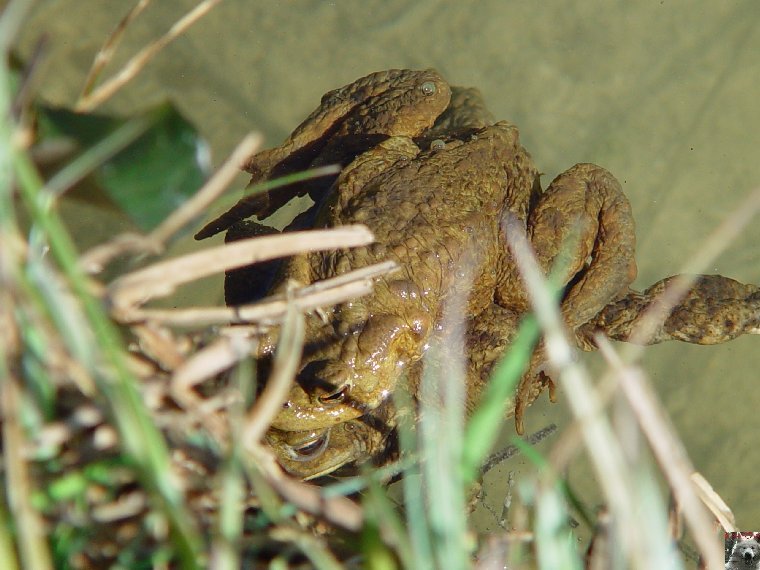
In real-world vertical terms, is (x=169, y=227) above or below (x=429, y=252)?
below

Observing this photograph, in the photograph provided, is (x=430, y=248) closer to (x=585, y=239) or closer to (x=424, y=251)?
(x=424, y=251)

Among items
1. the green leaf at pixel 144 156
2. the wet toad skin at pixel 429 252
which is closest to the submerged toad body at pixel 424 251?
the wet toad skin at pixel 429 252

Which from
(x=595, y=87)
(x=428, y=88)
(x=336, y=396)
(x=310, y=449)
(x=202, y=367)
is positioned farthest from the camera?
(x=595, y=87)

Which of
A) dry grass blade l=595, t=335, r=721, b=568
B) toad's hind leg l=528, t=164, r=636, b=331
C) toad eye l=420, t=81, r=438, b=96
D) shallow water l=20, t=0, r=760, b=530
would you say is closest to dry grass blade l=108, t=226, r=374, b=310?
dry grass blade l=595, t=335, r=721, b=568

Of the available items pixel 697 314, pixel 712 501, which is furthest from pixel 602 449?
pixel 697 314

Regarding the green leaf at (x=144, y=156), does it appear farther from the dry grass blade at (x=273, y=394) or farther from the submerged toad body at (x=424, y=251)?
the submerged toad body at (x=424, y=251)

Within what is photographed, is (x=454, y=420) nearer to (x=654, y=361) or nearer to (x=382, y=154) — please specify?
(x=382, y=154)

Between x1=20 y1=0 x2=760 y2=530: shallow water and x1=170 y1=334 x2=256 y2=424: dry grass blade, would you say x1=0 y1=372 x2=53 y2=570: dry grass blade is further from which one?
x1=20 y1=0 x2=760 y2=530: shallow water
